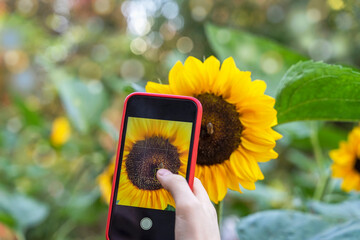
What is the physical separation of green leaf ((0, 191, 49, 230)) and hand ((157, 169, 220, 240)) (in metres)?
0.50

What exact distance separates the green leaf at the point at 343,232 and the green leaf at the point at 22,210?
0.51 meters

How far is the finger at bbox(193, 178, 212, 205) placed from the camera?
0.79ft

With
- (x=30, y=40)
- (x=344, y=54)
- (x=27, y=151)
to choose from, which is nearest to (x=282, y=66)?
(x=27, y=151)

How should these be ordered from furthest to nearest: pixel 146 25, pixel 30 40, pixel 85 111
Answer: pixel 146 25
pixel 30 40
pixel 85 111

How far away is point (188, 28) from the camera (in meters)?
2.77

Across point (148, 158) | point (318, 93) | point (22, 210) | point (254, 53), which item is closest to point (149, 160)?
point (148, 158)

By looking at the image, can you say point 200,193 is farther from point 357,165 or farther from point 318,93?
point 357,165

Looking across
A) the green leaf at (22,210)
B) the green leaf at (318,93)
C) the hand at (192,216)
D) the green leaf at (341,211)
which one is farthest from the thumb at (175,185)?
→ the green leaf at (22,210)

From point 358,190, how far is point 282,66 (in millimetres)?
200

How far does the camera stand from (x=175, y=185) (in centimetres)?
24

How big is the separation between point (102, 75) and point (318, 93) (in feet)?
6.64

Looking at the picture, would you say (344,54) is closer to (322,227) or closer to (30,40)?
(30,40)

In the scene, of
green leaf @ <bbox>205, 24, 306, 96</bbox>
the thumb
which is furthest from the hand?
green leaf @ <bbox>205, 24, 306, 96</bbox>

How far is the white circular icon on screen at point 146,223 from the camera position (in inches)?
11.1
